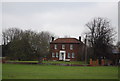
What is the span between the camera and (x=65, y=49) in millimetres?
68625

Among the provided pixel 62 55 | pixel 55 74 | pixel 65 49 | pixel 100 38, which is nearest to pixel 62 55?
pixel 62 55

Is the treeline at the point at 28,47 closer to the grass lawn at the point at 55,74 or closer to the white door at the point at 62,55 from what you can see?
the grass lawn at the point at 55,74

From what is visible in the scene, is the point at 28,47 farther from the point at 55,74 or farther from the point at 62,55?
the point at 62,55

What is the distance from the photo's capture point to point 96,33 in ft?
173

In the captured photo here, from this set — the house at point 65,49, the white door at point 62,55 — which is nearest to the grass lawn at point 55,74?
the house at point 65,49

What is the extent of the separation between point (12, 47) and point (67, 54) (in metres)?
26.0

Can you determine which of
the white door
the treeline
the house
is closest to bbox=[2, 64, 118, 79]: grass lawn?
the treeline

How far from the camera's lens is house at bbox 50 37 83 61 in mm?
67312

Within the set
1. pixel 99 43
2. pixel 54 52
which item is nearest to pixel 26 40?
pixel 99 43

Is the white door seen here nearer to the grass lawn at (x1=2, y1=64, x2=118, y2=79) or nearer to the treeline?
the treeline

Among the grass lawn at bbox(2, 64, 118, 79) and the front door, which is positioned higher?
the front door

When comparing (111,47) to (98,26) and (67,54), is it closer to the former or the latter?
(98,26)

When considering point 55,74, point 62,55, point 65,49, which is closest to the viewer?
point 55,74

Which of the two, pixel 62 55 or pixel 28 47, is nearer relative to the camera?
pixel 28 47
